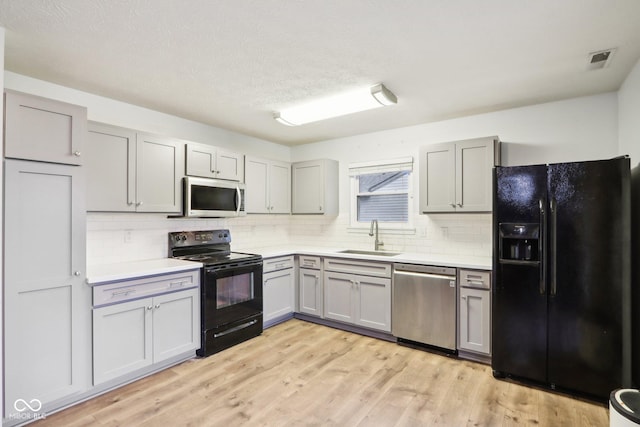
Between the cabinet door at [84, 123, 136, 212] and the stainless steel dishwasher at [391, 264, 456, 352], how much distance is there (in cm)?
266

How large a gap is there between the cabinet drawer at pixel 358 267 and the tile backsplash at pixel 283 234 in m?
0.66

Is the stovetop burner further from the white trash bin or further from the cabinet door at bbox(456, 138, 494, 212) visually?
the white trash bin

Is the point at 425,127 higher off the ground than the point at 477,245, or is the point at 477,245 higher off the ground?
the point at 425,127

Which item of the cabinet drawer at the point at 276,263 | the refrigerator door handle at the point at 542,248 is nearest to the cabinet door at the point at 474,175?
the refrigerator door handle at the point at 542,248

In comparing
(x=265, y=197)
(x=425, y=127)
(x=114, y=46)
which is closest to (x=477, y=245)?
(x=425, y=127)

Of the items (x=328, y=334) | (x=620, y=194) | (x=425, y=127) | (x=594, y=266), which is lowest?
(x=328, y=334)

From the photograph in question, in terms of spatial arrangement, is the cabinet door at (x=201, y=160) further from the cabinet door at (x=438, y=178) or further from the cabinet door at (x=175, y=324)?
the cabinet door at (x=438, y=178)

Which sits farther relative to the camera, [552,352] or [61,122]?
[552,352]

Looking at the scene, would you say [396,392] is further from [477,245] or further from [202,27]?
[202,27]

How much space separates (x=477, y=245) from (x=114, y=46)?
3620 millimetres

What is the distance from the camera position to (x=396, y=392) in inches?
99.6

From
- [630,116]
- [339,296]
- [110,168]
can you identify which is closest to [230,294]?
[339,296]

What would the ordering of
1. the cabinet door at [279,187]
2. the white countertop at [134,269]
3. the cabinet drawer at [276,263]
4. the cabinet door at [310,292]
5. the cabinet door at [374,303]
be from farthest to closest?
the cabinet door at [279,187], the cabinet door at [310,292], the cabinet drawer at [276,263], the cabinet door at [374,303], the white countertop at [134,269]

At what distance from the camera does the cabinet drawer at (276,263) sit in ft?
12.5
